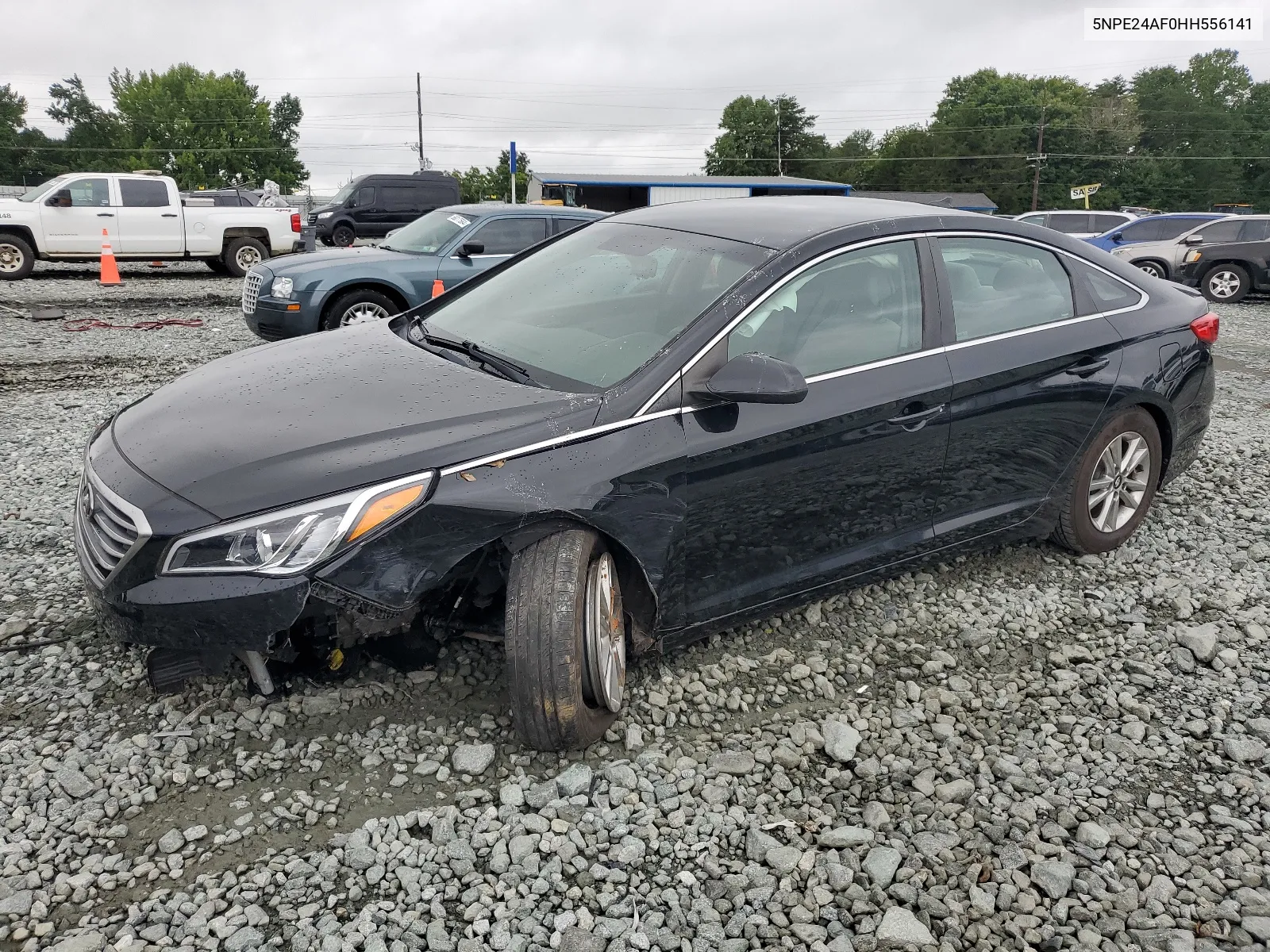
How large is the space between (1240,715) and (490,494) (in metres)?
2.62

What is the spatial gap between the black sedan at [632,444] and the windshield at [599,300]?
15 mm

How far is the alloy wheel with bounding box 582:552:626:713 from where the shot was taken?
2781 millimetres

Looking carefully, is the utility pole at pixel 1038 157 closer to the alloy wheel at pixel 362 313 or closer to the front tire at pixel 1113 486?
the alloy wheel at pixel 362 313

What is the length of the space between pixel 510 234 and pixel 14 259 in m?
10.6

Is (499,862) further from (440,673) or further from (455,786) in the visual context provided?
(440,673)

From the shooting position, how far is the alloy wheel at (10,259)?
51.4 feet

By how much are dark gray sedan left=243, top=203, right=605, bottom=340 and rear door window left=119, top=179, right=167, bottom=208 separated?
894 cm

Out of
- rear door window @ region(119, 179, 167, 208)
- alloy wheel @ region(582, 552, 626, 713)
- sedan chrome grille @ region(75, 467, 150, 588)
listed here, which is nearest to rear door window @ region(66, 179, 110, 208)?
rear door window @ region(119, 179, 167, 208)

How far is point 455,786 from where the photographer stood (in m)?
2.77

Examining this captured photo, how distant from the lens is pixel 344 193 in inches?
1113

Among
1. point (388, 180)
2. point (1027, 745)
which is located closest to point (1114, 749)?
point (1027, 745)

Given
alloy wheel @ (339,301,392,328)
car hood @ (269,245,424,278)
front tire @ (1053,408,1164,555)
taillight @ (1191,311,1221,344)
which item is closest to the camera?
front tire @ (1053,408,1164,555)

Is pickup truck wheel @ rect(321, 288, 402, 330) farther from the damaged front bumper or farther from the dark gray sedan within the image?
the damaged front bumper

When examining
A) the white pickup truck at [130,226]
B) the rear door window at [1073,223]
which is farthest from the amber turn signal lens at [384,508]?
the rear door window at [1073,223]
